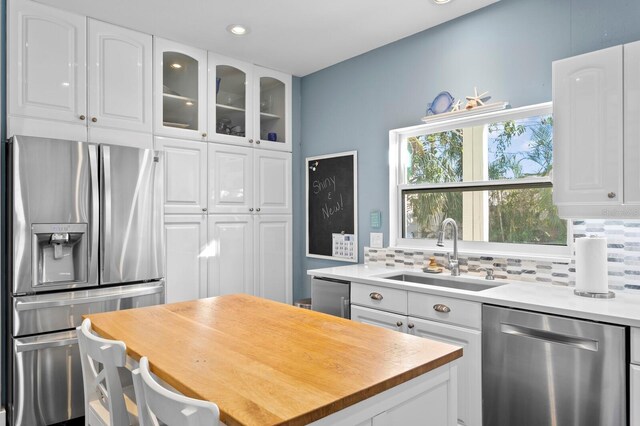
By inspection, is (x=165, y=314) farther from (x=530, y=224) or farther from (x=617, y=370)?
(x=530, y=224)

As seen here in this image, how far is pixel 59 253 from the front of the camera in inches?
99.7

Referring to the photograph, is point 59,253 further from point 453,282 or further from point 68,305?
point 453,282

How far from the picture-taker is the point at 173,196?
322cm

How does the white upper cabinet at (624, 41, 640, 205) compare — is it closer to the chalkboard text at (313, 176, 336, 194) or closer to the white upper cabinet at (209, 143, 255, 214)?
the chalkboard text at (313, 176, 336, 194)

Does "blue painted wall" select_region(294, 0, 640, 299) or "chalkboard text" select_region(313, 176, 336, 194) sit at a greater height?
"blue painted wall" select_region(294, 0, 640, 299)

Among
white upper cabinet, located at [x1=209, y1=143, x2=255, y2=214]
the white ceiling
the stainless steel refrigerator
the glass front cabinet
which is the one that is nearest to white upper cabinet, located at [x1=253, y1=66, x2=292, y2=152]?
the glass front cabinet

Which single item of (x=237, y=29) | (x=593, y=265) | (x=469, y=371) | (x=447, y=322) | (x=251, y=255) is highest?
(x=237, y=29)

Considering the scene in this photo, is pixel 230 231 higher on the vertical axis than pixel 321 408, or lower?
higher

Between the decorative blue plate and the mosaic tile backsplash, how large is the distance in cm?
98

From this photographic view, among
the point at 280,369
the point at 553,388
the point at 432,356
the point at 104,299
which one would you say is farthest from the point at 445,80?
the point at 104,299

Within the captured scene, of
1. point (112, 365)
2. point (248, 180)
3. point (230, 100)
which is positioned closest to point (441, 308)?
point (112, 365)

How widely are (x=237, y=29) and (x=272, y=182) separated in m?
1.33

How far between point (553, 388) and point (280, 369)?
1.36m

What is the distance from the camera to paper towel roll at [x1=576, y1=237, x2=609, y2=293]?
208 centimetres
